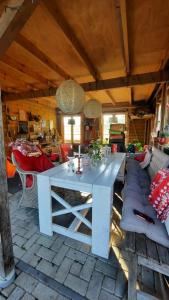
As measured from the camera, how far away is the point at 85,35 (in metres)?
1.98

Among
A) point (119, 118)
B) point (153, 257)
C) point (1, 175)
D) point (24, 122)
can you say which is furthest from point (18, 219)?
point (119, 118)

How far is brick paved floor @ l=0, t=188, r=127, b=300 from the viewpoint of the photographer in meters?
1.14

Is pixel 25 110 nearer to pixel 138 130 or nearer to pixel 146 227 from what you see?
pixel 138 130

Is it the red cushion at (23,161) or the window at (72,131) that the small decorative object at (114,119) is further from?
the red cushion at (23,161)

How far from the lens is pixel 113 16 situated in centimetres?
164

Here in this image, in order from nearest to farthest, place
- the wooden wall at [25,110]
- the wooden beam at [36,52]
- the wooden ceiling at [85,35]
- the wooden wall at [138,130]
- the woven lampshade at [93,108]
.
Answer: the wooden ceiling at [85,35] < the wooden beam at [36,52] < the woven lampshade at [93,108] < the wooden wall at [25,110] < the wooden wall at [138,130]

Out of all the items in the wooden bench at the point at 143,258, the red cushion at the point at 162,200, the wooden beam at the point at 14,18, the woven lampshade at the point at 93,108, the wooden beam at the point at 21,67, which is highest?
the wooden beam at the point at 21,67

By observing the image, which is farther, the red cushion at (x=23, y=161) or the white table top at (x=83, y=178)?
the red cushion at (x=23, y=161)

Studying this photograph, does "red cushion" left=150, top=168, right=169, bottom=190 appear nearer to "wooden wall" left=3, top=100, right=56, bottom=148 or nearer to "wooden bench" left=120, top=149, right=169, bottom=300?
"wooden bench" left=120, top=149, right=169, bottom=300

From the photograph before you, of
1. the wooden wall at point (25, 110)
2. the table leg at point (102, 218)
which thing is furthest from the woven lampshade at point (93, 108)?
the wooden wall at point (25, 110)

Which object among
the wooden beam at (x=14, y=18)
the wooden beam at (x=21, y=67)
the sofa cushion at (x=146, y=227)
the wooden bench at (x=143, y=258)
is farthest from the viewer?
the wooden beam at (x=21, y=67)

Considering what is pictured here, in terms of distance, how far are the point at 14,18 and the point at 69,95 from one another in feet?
3.30

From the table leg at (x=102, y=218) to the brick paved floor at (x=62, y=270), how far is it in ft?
0.43

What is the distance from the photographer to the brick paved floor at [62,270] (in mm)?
1145
